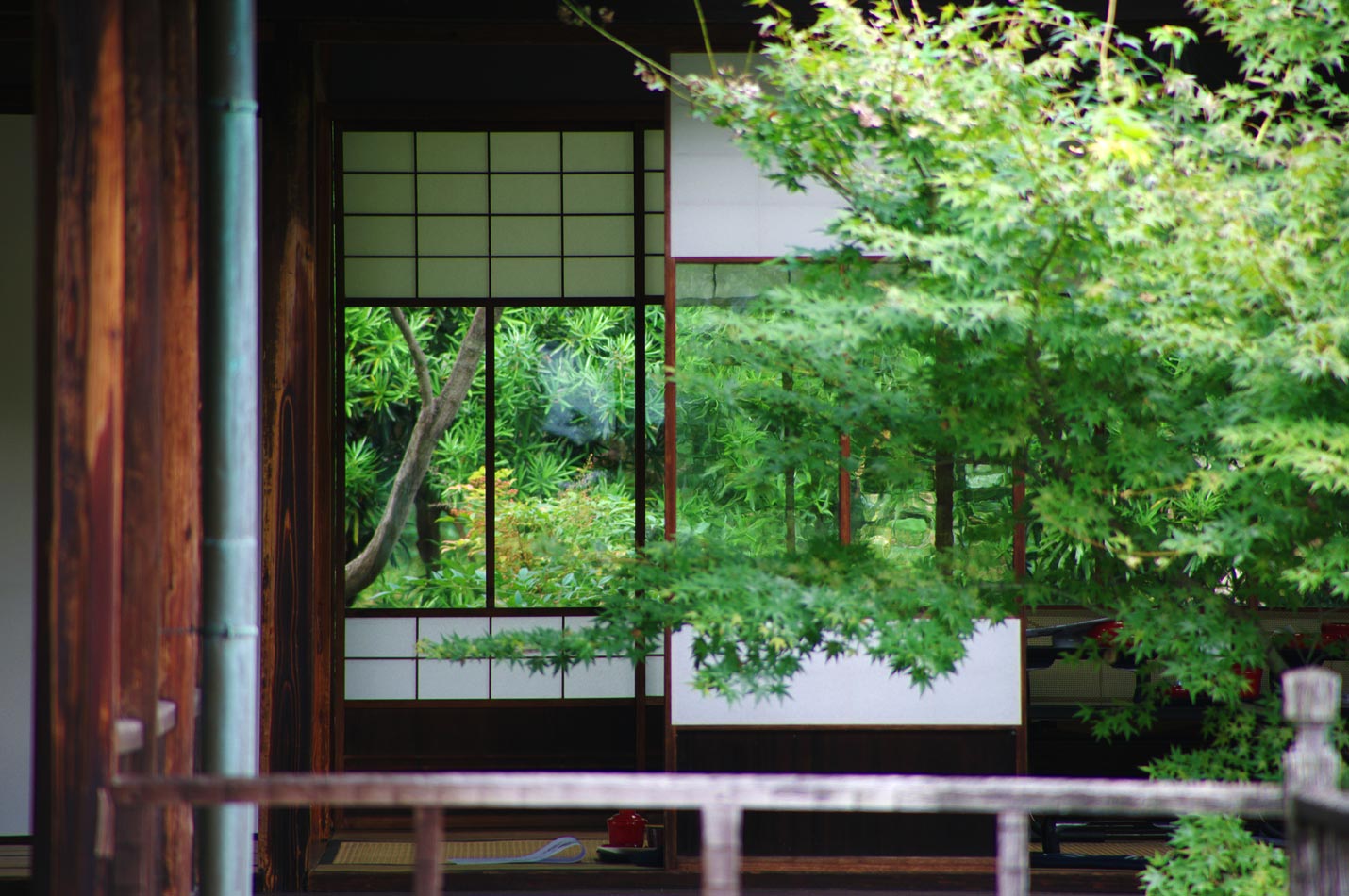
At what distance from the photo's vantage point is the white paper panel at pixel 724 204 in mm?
4734

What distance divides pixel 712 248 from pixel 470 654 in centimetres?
199

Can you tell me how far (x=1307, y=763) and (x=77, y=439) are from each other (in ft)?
7.05

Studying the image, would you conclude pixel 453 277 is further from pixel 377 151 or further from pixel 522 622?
pixel 522 622

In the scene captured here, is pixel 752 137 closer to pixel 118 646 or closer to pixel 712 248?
pixel 712 248

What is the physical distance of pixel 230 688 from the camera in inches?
96.3

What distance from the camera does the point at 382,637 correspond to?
6398 mm

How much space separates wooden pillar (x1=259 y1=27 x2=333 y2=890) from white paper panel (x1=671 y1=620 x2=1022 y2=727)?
1454mm

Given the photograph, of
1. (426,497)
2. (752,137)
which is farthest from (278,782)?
(426,497)

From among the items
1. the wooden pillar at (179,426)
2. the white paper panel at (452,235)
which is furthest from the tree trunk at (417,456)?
the wooden pillar at (179,426)

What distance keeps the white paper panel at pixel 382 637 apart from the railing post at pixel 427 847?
438 cm

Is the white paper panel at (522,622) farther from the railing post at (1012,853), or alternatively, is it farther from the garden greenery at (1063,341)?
the railing post at (1012,853)

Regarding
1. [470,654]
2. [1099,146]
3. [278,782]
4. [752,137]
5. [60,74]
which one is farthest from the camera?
[470,654]

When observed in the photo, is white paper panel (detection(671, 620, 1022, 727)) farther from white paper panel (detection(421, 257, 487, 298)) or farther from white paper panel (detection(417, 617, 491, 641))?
white paper panel (detection(421, 257, 487, 298))

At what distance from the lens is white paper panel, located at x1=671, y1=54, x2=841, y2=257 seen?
473 centimetres
